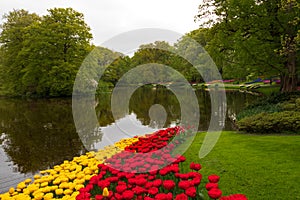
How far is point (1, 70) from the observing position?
3956 cm

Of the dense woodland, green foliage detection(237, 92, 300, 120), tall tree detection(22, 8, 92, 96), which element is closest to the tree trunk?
the dense woodland

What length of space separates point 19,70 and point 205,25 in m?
31.0

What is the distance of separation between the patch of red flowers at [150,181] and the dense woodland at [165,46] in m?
7.74

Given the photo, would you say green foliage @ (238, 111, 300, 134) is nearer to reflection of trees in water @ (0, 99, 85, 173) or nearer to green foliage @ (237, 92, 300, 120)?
green foliage @ (237, 92, 300, 120)

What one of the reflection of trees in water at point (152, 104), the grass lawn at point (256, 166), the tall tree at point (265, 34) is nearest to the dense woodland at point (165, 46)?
the tall tree at point (265, 34)

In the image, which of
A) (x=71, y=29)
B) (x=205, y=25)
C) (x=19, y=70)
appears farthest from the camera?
(x=19, y=70)

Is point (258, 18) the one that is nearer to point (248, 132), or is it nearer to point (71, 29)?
point (248, 132)

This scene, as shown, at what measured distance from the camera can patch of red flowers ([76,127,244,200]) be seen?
2.84 m

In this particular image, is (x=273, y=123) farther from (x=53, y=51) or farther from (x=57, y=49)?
(x=53, y=51)

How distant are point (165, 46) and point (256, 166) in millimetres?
26136

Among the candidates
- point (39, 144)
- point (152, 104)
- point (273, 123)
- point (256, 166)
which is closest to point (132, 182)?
point (256, 166)

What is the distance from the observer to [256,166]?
177 inches

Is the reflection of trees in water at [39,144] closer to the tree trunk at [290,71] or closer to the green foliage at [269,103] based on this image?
the green foliage at [269,103]

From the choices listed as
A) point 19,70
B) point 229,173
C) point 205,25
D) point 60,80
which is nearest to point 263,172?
point 229,173
